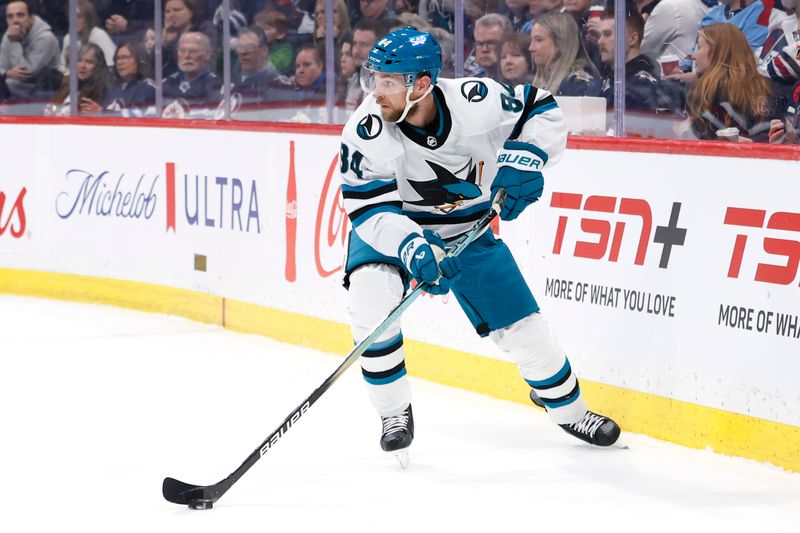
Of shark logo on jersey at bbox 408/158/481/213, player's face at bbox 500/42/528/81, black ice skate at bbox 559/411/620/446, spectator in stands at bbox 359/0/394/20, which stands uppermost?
spectator in stands at bbox 359/0/394/20

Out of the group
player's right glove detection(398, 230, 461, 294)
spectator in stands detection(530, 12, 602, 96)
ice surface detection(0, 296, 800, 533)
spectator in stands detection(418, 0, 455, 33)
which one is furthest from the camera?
spectator in stands detection(418, 0, 455, 33)

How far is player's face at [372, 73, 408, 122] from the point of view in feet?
10.8

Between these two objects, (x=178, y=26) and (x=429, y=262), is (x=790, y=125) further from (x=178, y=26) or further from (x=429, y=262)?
(x=178, y=26)

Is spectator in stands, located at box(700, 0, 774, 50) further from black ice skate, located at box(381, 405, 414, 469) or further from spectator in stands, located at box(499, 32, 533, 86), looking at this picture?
black ice skate, located at box(381, 405, 414, 469)

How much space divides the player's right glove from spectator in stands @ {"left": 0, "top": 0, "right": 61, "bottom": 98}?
4.13 metres

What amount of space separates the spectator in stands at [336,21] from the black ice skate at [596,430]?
2.55m

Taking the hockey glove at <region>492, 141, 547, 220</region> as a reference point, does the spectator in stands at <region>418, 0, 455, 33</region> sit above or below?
above

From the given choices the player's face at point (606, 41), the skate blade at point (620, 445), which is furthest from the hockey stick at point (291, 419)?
the player's face at point (606, 41)

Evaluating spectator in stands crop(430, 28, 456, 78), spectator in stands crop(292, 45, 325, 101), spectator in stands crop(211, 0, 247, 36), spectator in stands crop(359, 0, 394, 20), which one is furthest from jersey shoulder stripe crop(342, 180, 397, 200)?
spectator in stands crop(211, 0, 247, 36)

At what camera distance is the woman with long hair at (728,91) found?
397 centimetres

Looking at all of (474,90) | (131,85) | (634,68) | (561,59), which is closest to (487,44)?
(561,59)

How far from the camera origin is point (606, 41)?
446cm

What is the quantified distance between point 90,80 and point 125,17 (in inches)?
15.6

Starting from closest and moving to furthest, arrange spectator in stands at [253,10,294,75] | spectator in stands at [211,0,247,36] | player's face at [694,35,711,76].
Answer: player's face at [694,35,711,76]
spectator in stands at [253,10,294,75]
spectator in stands at [211,0,247,36]
